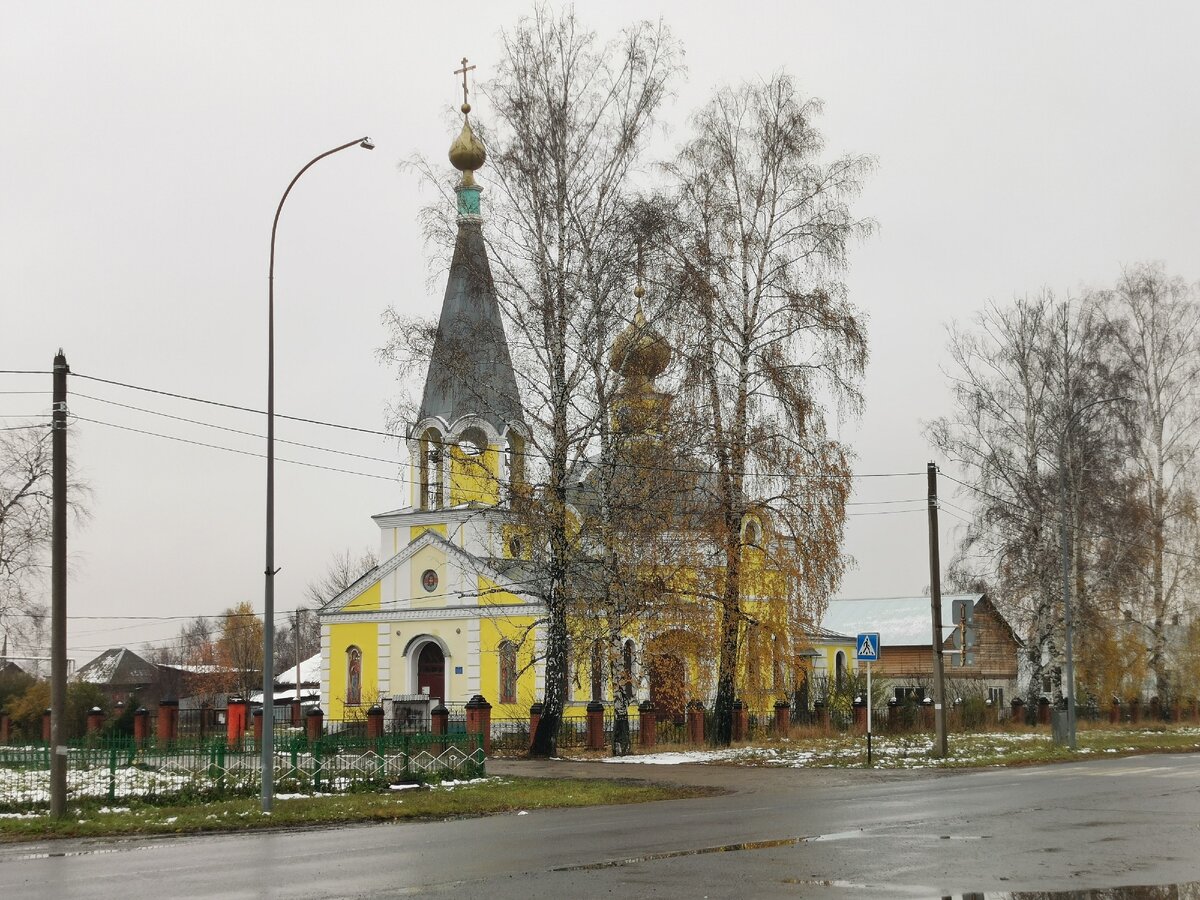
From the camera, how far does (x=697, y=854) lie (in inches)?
540

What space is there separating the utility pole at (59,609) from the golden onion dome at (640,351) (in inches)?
538

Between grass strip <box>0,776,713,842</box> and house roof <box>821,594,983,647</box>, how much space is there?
48712 mm

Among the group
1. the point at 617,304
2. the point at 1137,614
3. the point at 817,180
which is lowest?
the point at 1137,614

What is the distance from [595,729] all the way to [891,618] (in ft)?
141

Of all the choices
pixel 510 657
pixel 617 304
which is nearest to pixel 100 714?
pixel 510 657

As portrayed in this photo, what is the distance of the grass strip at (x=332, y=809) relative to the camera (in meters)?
17.7

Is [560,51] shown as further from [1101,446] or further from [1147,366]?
[1147,366]

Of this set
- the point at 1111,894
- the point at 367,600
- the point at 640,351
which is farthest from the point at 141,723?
the point at 1111,894

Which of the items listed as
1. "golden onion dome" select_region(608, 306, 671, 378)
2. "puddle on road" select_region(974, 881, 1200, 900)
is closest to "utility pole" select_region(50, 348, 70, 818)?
"puddle on road" select_region(974, 881, 1200, 900)

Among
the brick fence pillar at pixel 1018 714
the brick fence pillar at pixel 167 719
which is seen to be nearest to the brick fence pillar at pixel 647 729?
the brick fence pillar at pixel 167 719

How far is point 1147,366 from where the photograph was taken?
49.0 metres

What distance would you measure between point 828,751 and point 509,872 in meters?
23.1

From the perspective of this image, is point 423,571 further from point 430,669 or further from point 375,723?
point 375,723

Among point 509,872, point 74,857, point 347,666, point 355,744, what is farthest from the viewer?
point 347,666
